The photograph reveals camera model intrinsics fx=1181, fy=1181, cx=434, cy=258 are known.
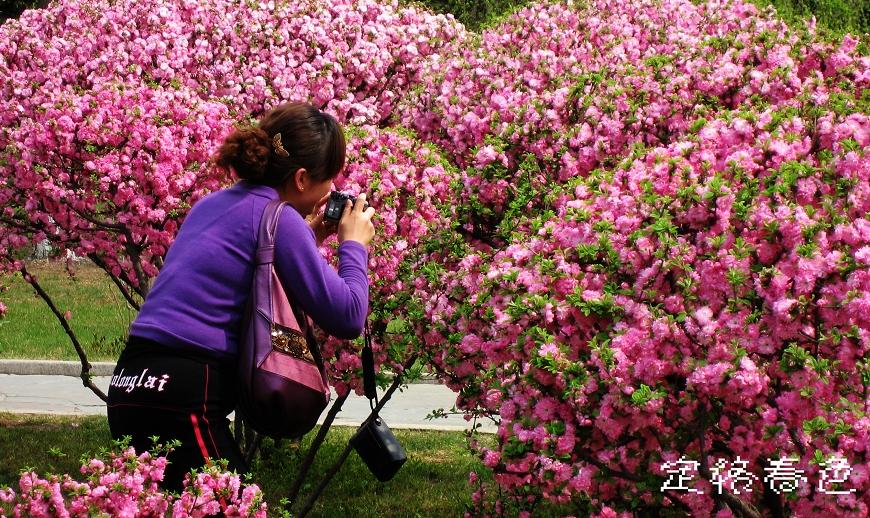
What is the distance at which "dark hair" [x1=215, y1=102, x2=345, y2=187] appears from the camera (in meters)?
3.59

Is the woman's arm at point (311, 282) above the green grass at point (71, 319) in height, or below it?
above

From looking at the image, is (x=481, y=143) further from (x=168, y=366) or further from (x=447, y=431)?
(x=447, y=431)

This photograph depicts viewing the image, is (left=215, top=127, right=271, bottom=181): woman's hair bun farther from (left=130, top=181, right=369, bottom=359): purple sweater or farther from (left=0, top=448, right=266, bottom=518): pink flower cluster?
(left=0, top=448, right=266, bottom=518): pink flower cluster

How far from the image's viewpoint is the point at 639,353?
326 centimetres

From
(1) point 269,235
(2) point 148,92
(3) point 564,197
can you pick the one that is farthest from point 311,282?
(2) point 148,92

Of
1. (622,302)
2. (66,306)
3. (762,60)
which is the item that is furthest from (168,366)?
(66,306)

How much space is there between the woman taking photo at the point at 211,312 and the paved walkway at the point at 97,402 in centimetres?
568

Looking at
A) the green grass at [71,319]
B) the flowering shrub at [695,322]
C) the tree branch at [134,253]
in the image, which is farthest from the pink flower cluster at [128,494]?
the green grass at [71,319]

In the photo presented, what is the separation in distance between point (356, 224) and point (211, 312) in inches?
23.1

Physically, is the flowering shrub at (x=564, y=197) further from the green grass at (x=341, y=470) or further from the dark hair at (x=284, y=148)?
the green grass at (x=341, y=470)

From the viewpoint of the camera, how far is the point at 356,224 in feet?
12.4

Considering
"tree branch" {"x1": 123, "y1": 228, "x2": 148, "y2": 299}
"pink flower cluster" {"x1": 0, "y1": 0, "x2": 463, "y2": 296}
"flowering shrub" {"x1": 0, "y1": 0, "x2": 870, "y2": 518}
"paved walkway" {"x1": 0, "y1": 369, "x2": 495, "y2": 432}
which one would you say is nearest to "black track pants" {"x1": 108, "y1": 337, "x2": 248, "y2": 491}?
"flowering shrub" {"x1": 0, "y1": 0, "x2": 870, "y2": 518}

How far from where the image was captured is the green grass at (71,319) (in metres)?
11.9

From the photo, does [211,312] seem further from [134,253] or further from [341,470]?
[341,470]
